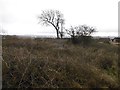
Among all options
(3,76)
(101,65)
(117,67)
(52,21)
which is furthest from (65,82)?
(52,21)

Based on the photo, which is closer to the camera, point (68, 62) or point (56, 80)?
point (56, 80)

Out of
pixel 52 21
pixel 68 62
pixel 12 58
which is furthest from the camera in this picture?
pixel 52 21

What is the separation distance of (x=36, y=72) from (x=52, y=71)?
506 mm

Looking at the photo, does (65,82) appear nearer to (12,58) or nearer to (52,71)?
(52,71)

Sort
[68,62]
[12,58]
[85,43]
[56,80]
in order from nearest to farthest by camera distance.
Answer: [56,80] → [12,58] → [68,62] → [85,43]

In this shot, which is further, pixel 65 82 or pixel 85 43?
pixel 85 43

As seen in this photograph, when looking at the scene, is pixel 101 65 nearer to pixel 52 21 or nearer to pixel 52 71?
pixel 52 71

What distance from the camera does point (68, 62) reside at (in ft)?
24.2

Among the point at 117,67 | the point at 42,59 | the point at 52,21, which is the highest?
the point at 52,21

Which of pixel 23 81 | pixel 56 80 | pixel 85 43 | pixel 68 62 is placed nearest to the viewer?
pixel 23 81

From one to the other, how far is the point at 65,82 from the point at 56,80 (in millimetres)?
275

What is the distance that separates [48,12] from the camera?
143ft

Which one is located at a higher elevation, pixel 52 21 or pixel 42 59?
pixel 52 21

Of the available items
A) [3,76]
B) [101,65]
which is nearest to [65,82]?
[3,76]
